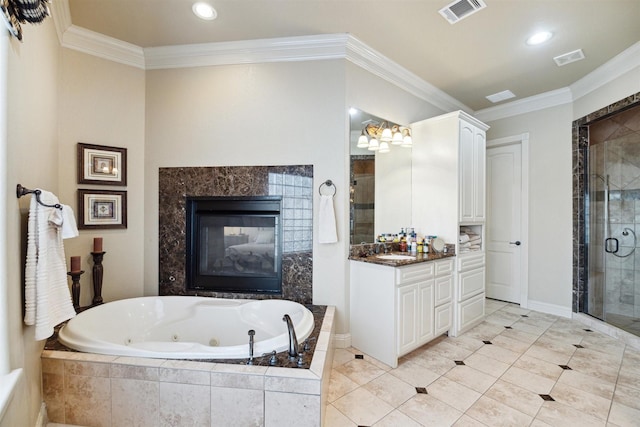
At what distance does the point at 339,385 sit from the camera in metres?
2.02

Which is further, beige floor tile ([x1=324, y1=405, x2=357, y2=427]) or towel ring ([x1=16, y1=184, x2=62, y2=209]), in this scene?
beige floor tile ([x1=324, y1=405, x2=357, y2=427])

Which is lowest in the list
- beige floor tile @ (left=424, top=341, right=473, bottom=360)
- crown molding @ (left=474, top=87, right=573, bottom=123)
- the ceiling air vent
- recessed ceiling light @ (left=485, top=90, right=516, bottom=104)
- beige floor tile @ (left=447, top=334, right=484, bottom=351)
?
beige floor tile @ (left=424, top=341, right=473, bottom=360)

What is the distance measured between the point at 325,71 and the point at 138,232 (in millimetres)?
2324

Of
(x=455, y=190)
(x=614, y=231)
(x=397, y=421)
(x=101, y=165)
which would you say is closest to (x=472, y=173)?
(x=455, y=190)

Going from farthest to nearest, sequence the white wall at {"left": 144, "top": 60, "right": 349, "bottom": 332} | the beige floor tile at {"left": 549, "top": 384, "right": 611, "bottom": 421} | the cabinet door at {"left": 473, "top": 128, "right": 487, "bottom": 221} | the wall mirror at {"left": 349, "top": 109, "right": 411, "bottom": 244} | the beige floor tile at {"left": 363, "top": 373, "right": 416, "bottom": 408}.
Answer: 1. the cabinet door at {"left": 473, "top": 128, "right": 487, "bottom": 221}
2. the wall mirror at {"left": 349, "top": 109, "right": 411, "bottom": 244}
3. the white wall at {"left": 144, "top": 60, "right": 349, "bottom": 332}
4. the beige floor tile at {"left": 363, "top": 373, "right": 416, "bottom": 408}
5. the beige floor tile at {"left": 549, "top": 384, "right": 611, "bottom": 421}

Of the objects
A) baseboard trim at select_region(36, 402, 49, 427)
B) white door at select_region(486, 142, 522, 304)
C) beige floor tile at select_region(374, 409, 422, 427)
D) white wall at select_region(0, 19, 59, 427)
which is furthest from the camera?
white door at select_region(486, 142, 522, 304)

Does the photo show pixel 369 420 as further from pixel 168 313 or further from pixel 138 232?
pixel 138 232

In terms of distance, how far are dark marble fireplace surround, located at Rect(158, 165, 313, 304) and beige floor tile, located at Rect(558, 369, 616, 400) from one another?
205cm

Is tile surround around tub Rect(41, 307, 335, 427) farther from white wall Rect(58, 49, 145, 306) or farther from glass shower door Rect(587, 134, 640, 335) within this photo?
glass shower door Rect(587, 134, 640, 335)

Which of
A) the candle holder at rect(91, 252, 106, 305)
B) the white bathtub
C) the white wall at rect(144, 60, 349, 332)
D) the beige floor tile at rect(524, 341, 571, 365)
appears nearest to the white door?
the beige floor tile at rect(524, 341, 571, 365)

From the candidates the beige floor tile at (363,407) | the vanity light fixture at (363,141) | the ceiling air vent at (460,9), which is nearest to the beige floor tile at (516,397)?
the beige floor tile at (363,407)

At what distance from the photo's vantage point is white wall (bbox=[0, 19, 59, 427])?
130 cm

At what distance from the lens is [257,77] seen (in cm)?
261

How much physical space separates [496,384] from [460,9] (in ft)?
9.13
